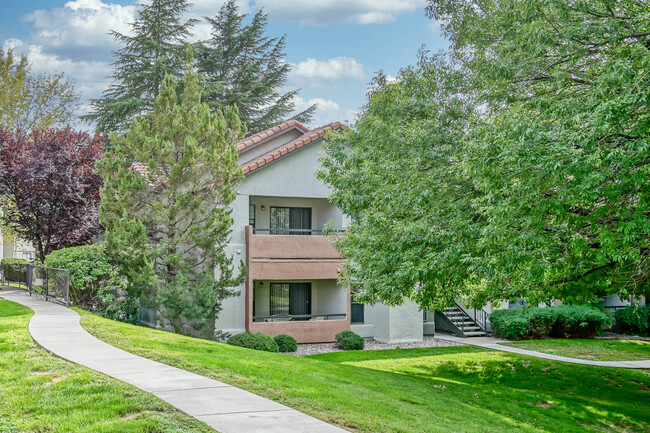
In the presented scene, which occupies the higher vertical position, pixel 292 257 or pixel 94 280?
pixel 292 257

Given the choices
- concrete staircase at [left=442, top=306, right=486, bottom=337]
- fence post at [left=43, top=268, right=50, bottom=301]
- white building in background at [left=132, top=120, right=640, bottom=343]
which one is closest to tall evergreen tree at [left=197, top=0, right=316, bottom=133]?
white building in background at [left=132, top=120, right=640, bottom=343]

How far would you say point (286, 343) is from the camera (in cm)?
2112

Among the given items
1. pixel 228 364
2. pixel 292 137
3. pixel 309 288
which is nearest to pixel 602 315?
pixel 309 288

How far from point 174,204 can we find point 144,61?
77.8 feet

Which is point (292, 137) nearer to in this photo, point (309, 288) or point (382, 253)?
point (309, 288)

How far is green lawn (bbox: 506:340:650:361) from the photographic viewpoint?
22.4 metres

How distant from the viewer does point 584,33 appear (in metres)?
10.8

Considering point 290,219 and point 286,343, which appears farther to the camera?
point 290,219

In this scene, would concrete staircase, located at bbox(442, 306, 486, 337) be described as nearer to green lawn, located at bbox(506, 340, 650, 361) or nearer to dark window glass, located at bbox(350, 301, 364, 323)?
green lawn, located at bbox(506, 340, 650, 361)

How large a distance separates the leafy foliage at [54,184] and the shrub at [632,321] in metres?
26.6

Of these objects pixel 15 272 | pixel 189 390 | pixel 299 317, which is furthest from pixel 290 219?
pixel 189 390

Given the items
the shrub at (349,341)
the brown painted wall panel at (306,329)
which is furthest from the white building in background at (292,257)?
the shrub at (349,341)

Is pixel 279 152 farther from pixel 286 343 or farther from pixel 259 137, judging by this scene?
pixel 286 343

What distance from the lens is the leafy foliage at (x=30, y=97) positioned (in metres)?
38.8
